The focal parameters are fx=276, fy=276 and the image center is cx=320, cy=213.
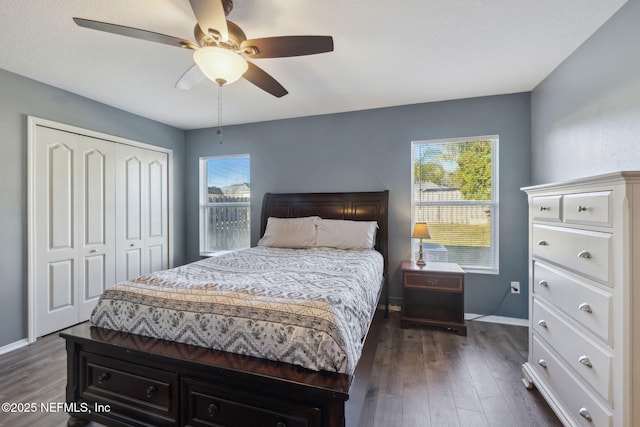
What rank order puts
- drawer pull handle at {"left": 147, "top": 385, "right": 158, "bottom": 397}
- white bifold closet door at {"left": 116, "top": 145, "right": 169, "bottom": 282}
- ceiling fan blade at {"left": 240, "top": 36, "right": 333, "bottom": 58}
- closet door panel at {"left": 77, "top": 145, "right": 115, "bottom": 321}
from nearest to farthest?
drawer pull handle at {"left": 147, "top": 385, "right": 158, "bottom": 397} < ceiling fan blade at {"left": 240, "top": 36, "right": 333, "bottom": 58} < closet door panel at {"left": 77, "top": 145, "right": 115, "bottom": 321} < white bifold closet door at {"left": 116, "top": 145, "right": 169, "bottom": 282}

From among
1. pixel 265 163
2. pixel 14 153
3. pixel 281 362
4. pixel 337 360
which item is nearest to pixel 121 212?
pixel 14 153

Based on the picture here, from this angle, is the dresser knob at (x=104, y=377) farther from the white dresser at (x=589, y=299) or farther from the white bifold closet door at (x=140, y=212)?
the white dresser at (x=589, y=299)

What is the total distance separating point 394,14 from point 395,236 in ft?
7.49

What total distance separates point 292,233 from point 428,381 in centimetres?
194

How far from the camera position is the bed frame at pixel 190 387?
1.16m

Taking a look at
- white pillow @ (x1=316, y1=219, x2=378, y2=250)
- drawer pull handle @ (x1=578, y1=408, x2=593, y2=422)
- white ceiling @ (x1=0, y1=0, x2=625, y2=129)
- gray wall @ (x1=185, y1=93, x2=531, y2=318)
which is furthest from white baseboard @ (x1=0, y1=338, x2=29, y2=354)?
drawer pull handle @ (x1=578, y1=408, x2=593, y2=422)

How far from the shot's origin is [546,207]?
170cm

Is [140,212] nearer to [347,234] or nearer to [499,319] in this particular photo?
[347,234]

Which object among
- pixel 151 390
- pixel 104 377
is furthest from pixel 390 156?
pixel 104 377

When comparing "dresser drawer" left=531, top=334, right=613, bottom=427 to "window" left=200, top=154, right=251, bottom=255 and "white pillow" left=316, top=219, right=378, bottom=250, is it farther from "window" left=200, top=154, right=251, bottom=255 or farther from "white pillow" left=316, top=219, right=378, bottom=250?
"window" left=200, top=154, right=251, bottom=255

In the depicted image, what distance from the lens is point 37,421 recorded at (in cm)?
164

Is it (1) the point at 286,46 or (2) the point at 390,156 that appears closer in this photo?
(1) the point at 286,46

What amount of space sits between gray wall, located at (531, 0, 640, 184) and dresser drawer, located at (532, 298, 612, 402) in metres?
1.06

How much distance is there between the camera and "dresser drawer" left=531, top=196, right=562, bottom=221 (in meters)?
1.59
